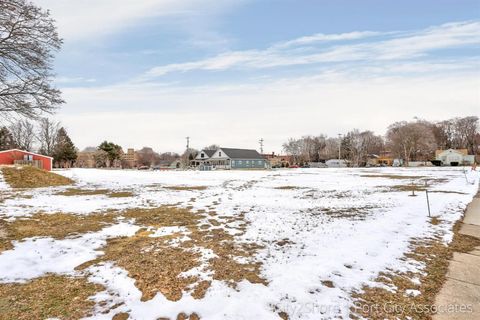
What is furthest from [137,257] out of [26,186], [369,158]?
[369,158]

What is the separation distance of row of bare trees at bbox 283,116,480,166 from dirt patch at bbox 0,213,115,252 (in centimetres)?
7494

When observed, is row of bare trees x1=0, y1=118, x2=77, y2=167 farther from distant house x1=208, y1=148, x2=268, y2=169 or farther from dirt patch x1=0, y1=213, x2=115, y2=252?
dirt patch x1=0, y1=213, x2=115, y2=252

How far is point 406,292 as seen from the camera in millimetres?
4391

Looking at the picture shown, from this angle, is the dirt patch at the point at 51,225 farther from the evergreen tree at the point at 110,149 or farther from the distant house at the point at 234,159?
the evergreen tree at the point at 110,149

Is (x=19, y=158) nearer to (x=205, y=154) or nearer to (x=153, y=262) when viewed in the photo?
(x=205, y=154)

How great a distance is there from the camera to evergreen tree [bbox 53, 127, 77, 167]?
226 feet

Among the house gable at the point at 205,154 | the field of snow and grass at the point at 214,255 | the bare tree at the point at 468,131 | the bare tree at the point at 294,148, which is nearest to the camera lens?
the field of snow and grass at the point at 214,255

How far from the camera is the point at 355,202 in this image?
1319cm

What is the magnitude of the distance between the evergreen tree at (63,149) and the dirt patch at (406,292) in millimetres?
79081

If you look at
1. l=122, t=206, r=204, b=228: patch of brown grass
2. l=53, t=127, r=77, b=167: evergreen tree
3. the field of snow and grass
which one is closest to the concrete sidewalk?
the field of snow and grass

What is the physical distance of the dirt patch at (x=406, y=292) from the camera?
3.82m

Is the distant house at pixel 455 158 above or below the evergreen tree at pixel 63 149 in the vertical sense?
below

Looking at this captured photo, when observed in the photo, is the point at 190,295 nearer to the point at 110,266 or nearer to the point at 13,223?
the point at 110,266

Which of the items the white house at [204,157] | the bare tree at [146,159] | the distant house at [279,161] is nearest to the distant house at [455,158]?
the distant house at [279,161]
